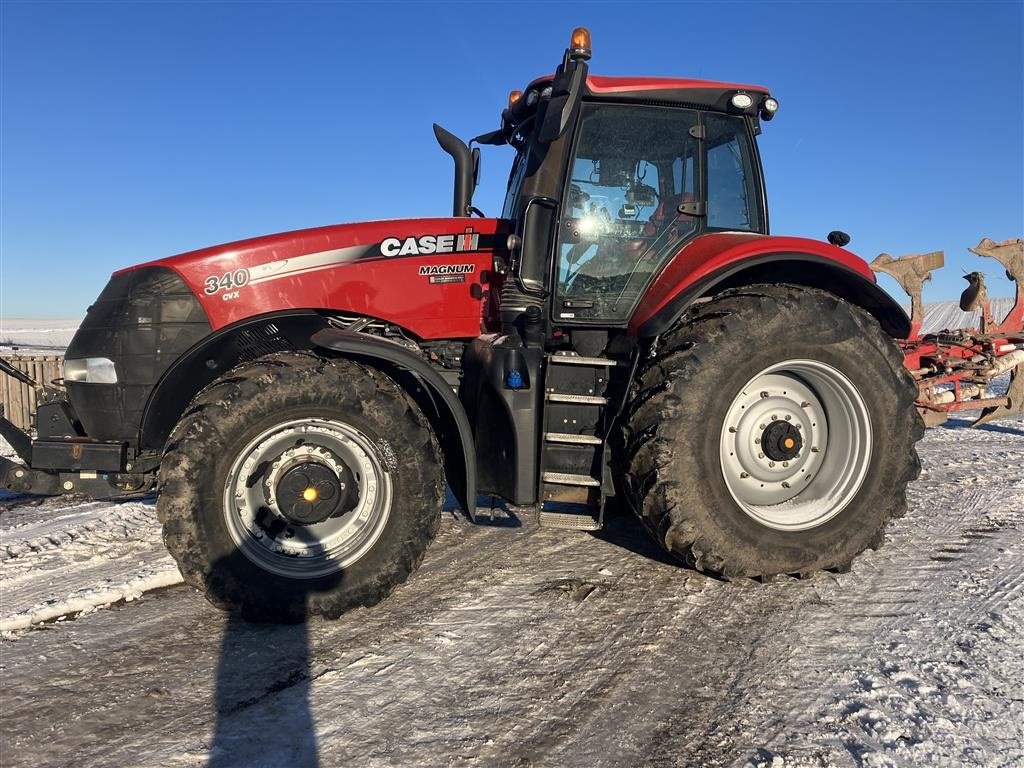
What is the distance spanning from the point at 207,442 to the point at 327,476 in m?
0.54

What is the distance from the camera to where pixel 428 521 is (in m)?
3.17

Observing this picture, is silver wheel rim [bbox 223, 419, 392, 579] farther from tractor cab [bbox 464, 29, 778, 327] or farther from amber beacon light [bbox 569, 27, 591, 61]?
amber beacon light [bbox 569, 27, 591, 61]

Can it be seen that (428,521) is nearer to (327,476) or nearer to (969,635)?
(327,476)

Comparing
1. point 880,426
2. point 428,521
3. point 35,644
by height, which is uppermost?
point 880,426

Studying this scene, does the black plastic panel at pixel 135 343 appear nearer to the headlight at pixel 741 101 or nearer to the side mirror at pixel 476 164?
the side mirror at pixel 476 164

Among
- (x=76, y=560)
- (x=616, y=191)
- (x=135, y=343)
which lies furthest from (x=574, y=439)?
(x=76, y=560)

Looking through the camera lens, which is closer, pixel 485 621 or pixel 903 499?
pixel 485 621

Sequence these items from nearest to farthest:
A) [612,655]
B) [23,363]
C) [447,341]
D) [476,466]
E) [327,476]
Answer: [612,655], [327,476], [476,466], [447,341], [23,363]

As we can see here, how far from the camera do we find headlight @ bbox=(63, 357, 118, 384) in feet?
11.3

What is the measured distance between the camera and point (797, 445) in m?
3.50

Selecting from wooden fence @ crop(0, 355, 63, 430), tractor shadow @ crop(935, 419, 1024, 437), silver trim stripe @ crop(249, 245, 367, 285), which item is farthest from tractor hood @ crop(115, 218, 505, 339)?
wooden fence @ crop(0, 355, 63, 430)

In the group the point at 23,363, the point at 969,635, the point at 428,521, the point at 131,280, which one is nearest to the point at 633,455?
the point at 428,521

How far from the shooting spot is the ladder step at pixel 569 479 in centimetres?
336

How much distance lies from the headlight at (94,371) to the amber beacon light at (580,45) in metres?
2.80
